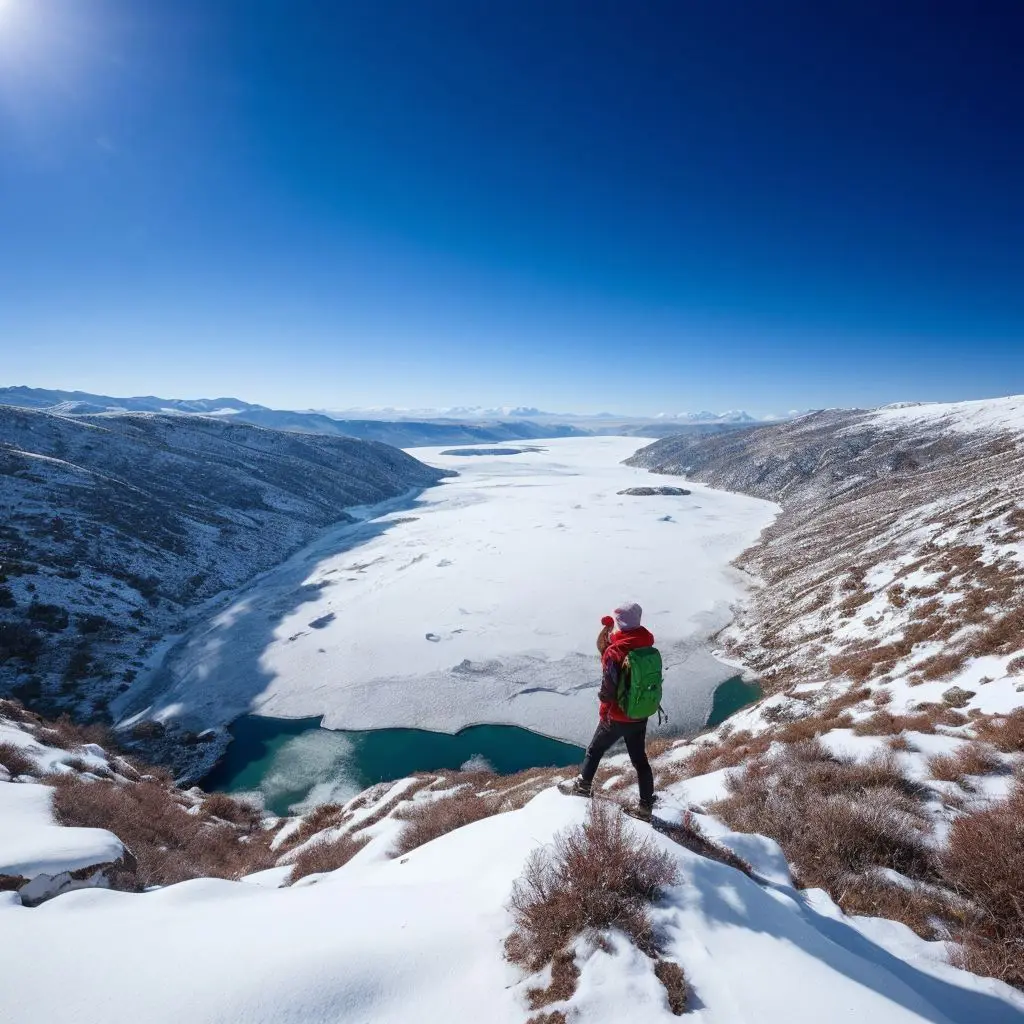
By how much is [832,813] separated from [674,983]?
4895mm

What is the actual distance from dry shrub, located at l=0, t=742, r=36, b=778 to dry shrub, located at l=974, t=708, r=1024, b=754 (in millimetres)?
23693

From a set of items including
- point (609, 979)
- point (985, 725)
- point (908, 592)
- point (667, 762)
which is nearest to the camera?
point (609, 979)

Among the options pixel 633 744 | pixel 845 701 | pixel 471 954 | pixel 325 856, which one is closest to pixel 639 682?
pixel 633 744

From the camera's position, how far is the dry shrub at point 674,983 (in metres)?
3.86

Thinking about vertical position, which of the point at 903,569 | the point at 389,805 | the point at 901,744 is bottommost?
the point at 389,805

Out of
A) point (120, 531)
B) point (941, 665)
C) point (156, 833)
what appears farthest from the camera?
point (120, 531)

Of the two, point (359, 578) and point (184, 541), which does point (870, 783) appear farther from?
point (184, 541)

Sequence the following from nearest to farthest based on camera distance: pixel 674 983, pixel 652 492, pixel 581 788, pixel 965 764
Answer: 1. pixel 674 983
2. pixel 581 788
3. pixel 965 764
4. pixel 652 492

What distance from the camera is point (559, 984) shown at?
160 inches

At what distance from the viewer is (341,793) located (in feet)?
75.9

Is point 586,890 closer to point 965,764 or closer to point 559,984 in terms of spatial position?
point 559,984

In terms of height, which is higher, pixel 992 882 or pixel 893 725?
pixel 992 882

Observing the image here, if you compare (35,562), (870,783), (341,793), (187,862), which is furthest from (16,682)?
(870,783)

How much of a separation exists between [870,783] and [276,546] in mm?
66828
